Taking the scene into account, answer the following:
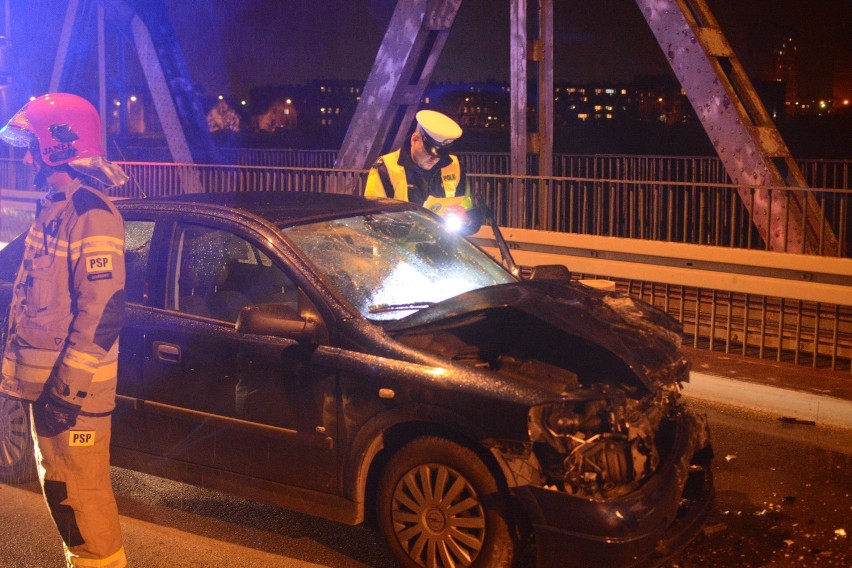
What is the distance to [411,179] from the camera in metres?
7.47

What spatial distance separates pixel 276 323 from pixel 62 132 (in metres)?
1.19

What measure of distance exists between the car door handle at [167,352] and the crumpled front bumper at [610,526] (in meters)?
1.85

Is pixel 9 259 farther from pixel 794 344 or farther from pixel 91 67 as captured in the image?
pixel 91 67

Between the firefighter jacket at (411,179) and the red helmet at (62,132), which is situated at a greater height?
the red helmet at (62,132)

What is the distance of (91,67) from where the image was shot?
2336 cm

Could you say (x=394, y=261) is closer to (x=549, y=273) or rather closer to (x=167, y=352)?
(x=549, y=273)

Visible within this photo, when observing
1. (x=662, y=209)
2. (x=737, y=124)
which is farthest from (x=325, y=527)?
(x=662, y=209)

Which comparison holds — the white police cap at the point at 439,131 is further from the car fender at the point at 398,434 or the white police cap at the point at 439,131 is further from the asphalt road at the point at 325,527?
the car fender at the point at 398,434

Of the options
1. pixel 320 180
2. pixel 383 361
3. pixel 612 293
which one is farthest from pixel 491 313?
pixel 320 180

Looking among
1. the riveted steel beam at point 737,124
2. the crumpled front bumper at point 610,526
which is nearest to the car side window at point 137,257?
the crumpled front bumper at point 610,526

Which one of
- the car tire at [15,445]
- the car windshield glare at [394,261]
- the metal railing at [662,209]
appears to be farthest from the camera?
the metal railing at [662,209]

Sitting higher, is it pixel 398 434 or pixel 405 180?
Answer: pixel 405 180

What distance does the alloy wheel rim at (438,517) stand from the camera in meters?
4.23

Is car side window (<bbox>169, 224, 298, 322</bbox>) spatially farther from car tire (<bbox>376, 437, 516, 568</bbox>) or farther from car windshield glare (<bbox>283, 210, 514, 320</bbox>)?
car tire (<bbox>376, 437, 516, 568</bbox>)
